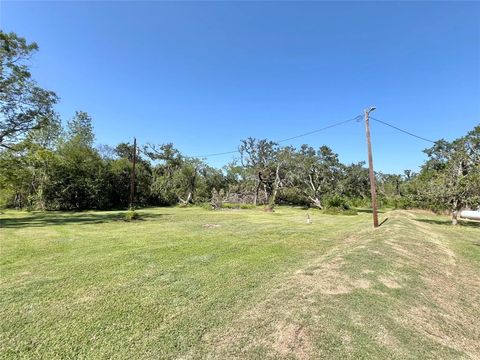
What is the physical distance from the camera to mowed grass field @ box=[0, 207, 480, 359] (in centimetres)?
314

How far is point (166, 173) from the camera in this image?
3778 centimetres

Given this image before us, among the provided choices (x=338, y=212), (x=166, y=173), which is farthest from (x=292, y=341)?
(x=166, y=173)

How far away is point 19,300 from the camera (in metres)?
4.18

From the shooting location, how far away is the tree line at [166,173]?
681 inches

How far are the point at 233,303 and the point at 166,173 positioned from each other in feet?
116

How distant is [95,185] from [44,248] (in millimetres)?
21661

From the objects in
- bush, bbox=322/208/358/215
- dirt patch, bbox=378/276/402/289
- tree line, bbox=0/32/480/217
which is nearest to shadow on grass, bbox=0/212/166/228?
tree line, bbox=0/32/480/217

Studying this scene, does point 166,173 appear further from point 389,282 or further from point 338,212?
point 389,282

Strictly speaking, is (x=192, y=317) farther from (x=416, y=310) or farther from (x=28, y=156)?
(x=28, y=156)

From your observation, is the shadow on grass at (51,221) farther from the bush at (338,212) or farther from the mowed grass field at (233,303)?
the bush at (338,212)

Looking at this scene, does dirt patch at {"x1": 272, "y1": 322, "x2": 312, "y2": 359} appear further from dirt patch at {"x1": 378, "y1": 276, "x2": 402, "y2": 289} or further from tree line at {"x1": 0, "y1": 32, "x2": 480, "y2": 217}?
tree line at {"x1": 0, "y1": 32, "x2": 480, "y2": 217}

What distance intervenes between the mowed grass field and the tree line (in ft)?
45.0

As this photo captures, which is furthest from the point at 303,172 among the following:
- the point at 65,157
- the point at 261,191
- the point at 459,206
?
the point at 65,157

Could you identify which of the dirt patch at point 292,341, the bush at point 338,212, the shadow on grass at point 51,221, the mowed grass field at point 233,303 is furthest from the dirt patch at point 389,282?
the bush at point 338,212
